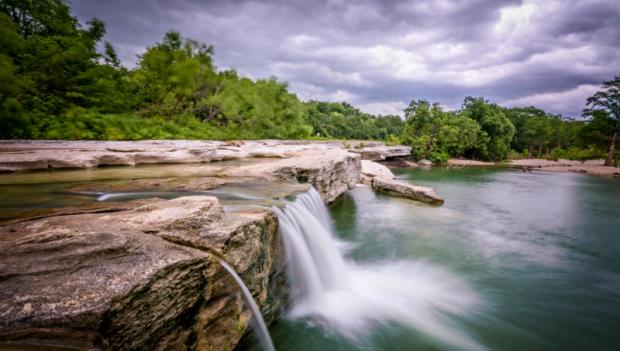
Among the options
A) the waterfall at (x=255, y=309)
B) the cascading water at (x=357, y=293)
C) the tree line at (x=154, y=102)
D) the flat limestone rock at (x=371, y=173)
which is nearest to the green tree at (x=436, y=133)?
the tree line at (x=154, y=102)

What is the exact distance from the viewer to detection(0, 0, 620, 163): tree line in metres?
12.7

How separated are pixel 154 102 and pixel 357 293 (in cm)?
2623

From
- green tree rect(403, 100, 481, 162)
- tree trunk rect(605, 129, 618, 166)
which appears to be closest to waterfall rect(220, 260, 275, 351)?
green tree rect(403, 100, 481, 162)

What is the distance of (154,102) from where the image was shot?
80.5 feet

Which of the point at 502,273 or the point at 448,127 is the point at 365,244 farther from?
the point at 448,127

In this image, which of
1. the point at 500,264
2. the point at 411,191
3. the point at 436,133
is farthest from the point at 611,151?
the point at 500,264

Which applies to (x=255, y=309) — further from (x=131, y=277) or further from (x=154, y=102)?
(x=154, y=102)

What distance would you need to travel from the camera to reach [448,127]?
1628 inches

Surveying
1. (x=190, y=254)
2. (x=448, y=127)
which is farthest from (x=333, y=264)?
(x=448, y=127)

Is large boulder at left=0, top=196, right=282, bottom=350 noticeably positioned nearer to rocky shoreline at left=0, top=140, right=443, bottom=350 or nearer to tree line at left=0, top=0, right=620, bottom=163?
rocky shoreline at left=0, top=140, right=443, bottom=350

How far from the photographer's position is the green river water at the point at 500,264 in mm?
4049

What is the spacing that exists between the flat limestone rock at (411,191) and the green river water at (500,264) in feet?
2.01

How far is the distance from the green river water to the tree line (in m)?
13.3

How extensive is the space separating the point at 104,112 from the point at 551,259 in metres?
21.9
